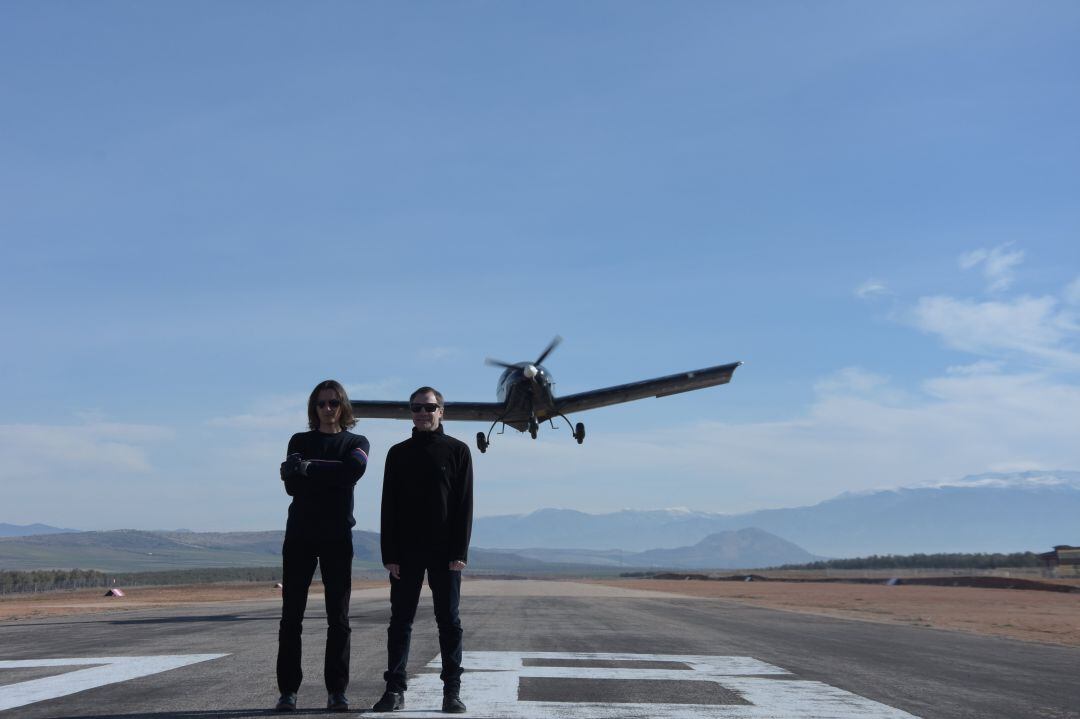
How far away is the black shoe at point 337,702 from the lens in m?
6.56

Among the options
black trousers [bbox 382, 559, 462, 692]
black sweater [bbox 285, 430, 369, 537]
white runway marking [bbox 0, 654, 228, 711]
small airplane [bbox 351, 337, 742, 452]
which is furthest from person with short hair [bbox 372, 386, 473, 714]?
small airplane [bbox 351, 337, 742, 452]

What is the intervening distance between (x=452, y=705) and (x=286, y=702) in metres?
1.25

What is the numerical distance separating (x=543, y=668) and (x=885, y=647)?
7.59m

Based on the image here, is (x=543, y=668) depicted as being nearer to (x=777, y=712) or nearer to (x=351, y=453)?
(x=777, y=712)

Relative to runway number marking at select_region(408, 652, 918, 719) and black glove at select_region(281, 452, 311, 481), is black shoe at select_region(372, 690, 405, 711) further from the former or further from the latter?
black glove at select_region(281, 452, 311, 481)

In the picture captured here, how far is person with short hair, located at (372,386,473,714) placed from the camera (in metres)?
6.73

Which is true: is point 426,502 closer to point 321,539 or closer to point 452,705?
point 321,539

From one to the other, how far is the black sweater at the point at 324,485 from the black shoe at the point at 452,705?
1401 millimetres

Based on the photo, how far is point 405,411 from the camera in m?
38.8

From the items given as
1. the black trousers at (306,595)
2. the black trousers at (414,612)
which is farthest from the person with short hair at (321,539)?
the black trousers at (414,612)

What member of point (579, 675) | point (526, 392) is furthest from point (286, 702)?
point (526, 392)

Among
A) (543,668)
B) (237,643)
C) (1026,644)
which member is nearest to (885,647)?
(1026,644)

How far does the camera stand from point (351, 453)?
22.4ft

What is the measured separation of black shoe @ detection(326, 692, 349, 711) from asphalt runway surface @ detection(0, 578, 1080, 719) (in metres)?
0.12
